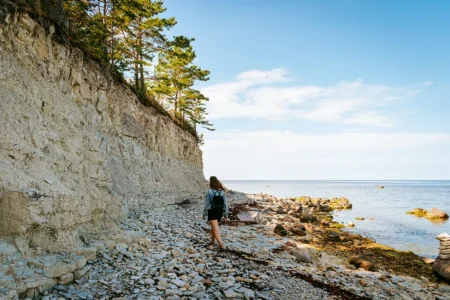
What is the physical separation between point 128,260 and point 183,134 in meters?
22.5

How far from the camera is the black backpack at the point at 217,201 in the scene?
8.67m

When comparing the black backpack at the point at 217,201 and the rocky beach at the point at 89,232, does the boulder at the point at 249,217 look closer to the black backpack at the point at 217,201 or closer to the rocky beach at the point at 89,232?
the rocky beach at the point at 89,232

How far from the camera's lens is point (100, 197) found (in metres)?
8.06

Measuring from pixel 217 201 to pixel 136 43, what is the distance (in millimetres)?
18471

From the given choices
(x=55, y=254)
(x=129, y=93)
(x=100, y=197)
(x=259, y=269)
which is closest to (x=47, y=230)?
(x=55, y=254)

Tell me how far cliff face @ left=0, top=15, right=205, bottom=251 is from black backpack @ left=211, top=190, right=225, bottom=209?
330 cm

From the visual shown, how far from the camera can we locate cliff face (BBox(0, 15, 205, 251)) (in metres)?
5.27

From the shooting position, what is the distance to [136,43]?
71.9 ft

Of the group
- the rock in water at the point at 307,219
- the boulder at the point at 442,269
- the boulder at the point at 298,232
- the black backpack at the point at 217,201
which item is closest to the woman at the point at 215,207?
the black backpack at the point at 217,201

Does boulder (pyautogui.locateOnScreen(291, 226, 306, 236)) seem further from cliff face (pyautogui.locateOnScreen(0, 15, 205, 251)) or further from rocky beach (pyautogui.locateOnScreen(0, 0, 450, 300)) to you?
cliff face (pyautogui.locateOnScreen(0, 15, 205, 251))

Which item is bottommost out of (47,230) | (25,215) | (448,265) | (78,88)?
(448,265)

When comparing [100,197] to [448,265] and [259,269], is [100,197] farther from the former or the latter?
[448,265]

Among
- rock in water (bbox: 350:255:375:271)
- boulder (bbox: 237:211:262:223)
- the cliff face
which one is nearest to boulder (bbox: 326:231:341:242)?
boulder (bbox: 237:211:262:223)

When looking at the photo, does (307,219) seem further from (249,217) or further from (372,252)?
(372,252)
